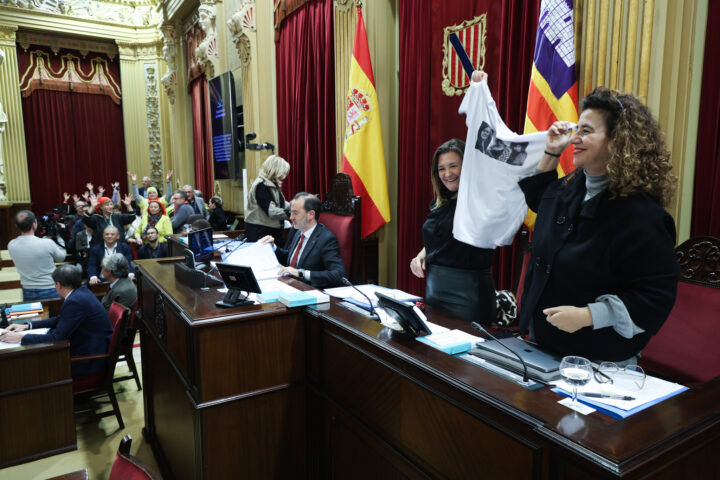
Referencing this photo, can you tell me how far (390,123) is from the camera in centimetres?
376

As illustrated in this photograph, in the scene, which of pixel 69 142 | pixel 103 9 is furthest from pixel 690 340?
pixel 69 142

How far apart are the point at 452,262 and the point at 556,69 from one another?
1.04 metres

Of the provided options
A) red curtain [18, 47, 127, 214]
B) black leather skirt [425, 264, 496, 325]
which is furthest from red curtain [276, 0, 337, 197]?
red curtain [18, 47, 127, 214]

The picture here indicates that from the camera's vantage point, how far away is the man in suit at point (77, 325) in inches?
116

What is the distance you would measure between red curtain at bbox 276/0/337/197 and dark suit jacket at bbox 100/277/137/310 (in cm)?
191

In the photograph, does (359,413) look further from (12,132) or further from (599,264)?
(12,132)

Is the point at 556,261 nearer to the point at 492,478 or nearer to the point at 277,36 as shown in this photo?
the point at 492,478

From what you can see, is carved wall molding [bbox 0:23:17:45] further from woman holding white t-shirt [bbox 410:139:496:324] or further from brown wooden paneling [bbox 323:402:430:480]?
brown wooden paneling [bbox 323:402:430:480]

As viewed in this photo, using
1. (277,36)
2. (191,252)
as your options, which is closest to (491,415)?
(191,252)

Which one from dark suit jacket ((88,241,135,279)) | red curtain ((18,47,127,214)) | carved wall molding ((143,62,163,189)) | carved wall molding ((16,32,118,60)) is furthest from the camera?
carved wall molding ((143,62,163,189))

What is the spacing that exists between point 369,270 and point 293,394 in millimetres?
1961

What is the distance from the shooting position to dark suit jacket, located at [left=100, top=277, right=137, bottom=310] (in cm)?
378

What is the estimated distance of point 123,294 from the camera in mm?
3783

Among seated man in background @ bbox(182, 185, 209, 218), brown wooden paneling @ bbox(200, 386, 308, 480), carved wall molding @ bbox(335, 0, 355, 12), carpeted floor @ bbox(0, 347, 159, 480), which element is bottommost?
carpeted floor @ bbox(0, 347, 159, 480)
